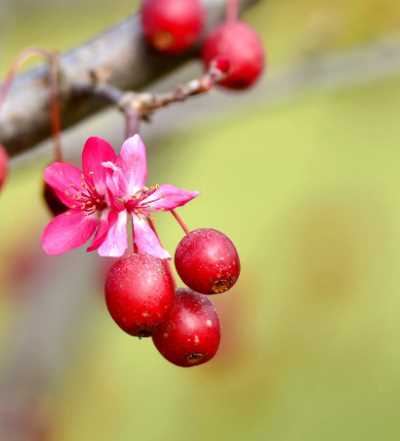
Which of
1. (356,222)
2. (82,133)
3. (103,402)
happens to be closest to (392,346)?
(356,222)

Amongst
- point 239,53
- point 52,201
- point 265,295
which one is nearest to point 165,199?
point 52,201

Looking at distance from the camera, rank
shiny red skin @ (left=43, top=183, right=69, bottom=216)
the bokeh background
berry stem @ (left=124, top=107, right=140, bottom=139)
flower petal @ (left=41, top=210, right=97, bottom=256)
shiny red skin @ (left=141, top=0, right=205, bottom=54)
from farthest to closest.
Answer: the bokeh background
shiny red skin @ (left=141, top=0, right=205, bottom=54)
shiny red skin @ (left=43, top=183, right=69, bottom=216)
berry stem @ (left=124, top=107, right=140, bottom=139)
flower petal @ (left=41, top=210, right=97, bottom=256)

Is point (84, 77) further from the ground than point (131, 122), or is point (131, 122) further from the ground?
point (84, 77)

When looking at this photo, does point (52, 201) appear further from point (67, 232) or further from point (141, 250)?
point (141, 250)

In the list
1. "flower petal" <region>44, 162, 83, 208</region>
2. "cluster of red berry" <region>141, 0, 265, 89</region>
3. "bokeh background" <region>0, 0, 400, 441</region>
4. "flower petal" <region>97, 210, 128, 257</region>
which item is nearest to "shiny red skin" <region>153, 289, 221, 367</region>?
"flower petal" <region>97, 210, 128, 257</region>

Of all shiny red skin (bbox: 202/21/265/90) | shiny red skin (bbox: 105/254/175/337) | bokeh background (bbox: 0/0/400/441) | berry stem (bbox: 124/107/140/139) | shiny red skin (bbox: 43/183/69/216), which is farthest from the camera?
bokeh background (bbox: 0/0/400/441)

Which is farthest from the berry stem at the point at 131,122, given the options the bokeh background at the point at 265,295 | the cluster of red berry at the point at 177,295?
the bokeh background at the point at 265,295

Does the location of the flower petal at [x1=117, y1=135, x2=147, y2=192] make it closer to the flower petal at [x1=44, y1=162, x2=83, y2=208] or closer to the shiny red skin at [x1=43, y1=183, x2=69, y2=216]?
the flower petal at [x1=44, y1=162, x2=83, y2=208]
